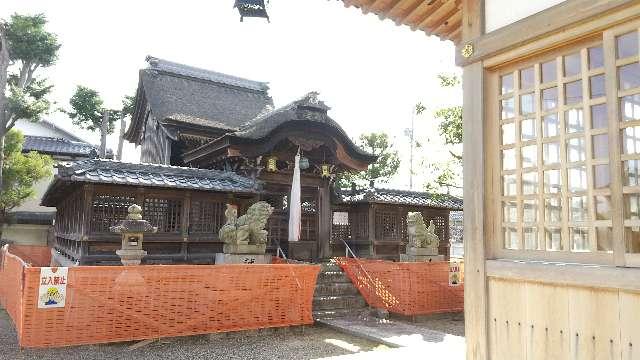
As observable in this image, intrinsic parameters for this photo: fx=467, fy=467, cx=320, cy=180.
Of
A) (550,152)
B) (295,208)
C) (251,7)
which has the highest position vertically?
(251,7)

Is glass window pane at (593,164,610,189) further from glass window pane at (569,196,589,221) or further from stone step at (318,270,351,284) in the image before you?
stone step at (318,270,351,284)

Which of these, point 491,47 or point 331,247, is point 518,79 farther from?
point 331,247

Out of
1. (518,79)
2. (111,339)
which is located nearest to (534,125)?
(518,79)

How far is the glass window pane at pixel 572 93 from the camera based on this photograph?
12.6ft

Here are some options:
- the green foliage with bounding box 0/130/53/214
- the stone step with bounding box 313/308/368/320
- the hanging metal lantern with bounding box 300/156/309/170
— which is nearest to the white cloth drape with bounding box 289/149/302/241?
the hanging metal lantern with bounding box 300/156/309/170

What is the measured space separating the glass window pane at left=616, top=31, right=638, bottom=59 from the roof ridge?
2327cm

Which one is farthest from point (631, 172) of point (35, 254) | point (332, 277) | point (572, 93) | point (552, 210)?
point (35, 254)

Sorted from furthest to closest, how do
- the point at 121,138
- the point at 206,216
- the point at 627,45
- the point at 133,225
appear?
the point at 121,138
the point at 206,216
the point at 133,225
the point at 627,45

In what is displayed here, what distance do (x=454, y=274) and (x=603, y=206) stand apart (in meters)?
8.37

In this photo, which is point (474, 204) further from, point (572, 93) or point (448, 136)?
point (448, 136)

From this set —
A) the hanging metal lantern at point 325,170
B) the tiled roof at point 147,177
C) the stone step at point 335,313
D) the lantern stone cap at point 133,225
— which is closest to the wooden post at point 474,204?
the stone step at point 335,313

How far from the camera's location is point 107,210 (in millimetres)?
12469

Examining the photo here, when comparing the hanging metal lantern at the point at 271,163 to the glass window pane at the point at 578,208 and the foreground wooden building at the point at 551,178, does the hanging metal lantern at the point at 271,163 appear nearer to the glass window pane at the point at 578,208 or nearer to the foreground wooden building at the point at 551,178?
the foreground wooden building at the point at 551,178

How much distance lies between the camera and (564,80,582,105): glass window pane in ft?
12.6
